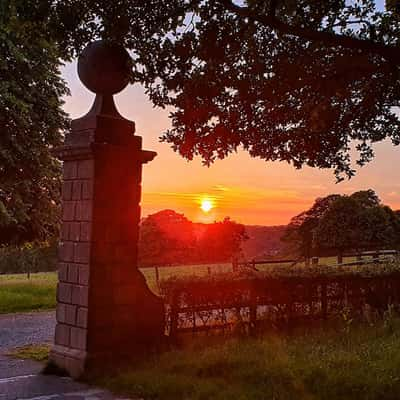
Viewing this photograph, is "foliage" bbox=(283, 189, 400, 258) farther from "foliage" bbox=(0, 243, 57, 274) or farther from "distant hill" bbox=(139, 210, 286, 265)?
"foliage" bbox=(0, 243, 57, 274)

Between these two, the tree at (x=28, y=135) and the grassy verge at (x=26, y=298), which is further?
the tree at (x=28, y=135)

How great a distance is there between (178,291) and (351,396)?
A: 3737 mm

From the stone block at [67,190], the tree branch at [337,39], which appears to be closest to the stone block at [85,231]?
the stone block at [67,190]

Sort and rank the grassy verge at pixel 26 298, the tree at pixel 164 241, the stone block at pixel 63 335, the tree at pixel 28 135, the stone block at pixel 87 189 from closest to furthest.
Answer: the stone block at pixel 87 189 → the stone block at pixel 63 335 → the grassy verge at pixel 26 298 → the tree at pixel 28 135 → the tree at pixel 164 241

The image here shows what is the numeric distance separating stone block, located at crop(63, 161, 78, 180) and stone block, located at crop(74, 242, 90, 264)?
3.24 feet

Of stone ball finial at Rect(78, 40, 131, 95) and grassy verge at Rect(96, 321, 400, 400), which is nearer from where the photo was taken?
grassy verge at Rect(96, 321, 400, 400)

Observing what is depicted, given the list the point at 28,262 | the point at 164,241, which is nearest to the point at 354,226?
the point at 164,241

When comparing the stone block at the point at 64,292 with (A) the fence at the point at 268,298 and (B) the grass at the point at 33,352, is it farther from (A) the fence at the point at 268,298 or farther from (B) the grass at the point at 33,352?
(A) the fence at the point at 268,298

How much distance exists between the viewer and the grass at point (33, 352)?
952 cm

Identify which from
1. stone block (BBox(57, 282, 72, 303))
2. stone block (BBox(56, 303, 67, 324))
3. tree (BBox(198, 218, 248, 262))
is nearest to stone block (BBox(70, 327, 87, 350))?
stone block (BBox(56, 303, 67, 324))

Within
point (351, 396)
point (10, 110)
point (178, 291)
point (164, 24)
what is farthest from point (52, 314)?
point (351, 396)

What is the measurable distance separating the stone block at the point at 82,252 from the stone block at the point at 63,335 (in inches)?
39.3

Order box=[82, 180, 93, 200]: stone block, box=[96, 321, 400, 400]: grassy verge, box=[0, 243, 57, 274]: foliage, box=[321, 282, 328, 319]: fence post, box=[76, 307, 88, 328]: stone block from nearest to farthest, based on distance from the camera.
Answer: box=[96, 321, 400, 400]: grassy verge
box=[76, 307, 88, 328]: stone block
box=[82, 180, 93, 200]: stone block
box=[321, 282, 328, 319]: fence post
box=[0, 243, 57, 274]: foliage

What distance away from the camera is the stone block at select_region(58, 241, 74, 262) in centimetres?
817
